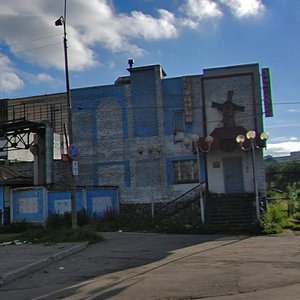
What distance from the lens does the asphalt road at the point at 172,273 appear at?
8195 millimetres

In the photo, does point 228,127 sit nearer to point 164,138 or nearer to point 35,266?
point 164,138

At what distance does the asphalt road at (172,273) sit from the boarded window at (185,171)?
1097 cm

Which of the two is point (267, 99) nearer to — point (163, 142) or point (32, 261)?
point (163, 142)

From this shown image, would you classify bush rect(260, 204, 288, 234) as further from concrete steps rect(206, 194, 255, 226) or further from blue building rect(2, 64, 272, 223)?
blue building rect(2, 64, 272, 223)

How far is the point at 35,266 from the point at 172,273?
3496 mm

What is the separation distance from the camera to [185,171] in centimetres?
2741

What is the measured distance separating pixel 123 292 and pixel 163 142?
1972cm

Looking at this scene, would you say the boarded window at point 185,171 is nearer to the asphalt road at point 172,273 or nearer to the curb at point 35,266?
the asphalt road at point 172,273

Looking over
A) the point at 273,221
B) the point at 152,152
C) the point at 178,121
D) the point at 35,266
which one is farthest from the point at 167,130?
the point at 35,266

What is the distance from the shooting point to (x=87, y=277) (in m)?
10.2

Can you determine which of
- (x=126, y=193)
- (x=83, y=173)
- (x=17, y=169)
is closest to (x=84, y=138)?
(x=83, y=173)

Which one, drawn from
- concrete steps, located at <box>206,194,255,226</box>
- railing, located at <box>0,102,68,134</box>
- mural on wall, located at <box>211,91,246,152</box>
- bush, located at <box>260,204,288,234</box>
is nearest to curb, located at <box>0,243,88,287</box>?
bush, located at <box>260,204,288,234</box>

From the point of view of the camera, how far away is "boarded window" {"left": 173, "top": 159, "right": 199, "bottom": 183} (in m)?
27.2

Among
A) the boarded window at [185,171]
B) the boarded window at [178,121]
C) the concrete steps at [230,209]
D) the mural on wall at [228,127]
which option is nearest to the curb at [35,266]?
the concrete steps at [230,209]
